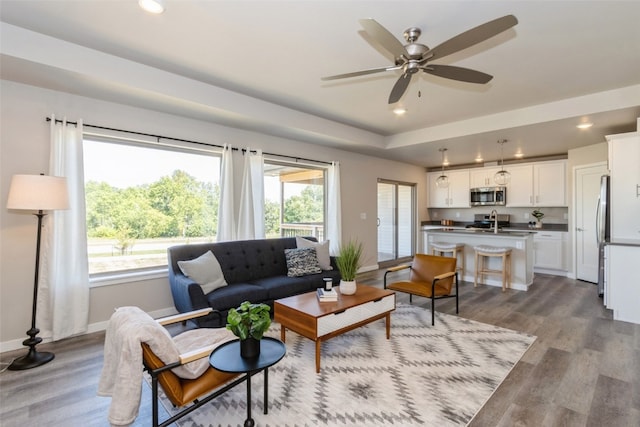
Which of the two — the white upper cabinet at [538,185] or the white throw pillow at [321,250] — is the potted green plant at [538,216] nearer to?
the white upper cabinet at [538,185]

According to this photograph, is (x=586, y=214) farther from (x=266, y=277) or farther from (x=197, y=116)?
(x=197, y=116)

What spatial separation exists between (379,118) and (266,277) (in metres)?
3.01

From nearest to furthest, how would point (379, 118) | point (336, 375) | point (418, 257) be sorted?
1. point (336, 375)
2. point (418, 257)
3. point (379, 118)

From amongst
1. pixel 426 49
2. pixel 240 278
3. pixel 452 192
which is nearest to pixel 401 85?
pixel 426 49

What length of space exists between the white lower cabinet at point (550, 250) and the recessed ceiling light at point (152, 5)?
Result: 7.33 metres

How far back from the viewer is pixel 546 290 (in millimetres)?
5043

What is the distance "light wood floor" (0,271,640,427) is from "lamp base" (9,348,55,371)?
0.16 ft

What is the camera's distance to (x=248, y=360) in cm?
177

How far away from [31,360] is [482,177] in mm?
8398

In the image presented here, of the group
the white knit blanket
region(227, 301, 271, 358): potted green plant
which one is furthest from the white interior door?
the white knit blanket

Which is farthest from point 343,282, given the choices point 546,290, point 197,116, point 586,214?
point 586,214

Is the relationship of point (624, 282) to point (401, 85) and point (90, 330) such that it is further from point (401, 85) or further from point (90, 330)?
point (90, 330)

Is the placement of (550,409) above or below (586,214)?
below

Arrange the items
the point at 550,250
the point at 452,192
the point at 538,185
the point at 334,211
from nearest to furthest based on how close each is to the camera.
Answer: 1. the point at 334,211
2. the point at 550,250
3. the point at 538,185
4. the point at 452,192
